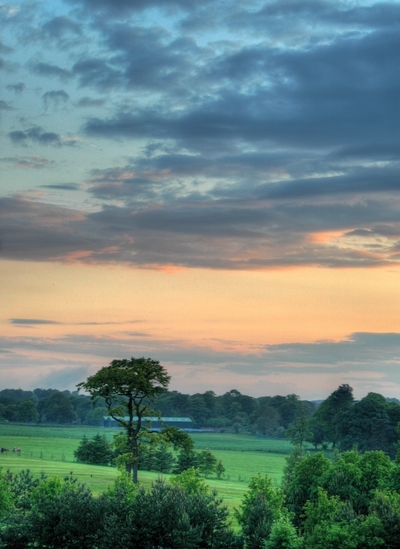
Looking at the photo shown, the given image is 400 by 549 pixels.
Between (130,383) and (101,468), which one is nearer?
(130,383)

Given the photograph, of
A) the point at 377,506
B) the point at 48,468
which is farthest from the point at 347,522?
the point at 48,468

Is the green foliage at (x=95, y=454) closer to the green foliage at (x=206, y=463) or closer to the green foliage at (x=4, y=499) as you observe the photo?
the green foliage at (x=206, y=463)

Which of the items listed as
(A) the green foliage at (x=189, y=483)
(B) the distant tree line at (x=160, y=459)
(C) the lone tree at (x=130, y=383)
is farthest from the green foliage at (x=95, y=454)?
(A) the green foliage at (x=189, y=483)

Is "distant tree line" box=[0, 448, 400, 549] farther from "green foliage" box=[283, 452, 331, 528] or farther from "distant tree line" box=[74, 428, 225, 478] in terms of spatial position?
"distant tree line" box=[74, 428, 225, 478]

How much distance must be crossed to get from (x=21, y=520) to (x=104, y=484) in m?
35.0

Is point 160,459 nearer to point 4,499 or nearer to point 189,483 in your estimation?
point 189,483

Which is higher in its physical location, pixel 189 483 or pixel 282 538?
pixel 189 483

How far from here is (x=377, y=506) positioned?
7181cm

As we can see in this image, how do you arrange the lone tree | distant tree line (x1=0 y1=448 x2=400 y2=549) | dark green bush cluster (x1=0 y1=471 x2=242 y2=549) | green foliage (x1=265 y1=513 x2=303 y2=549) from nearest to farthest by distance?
distant tree line (x1=0 y1=448 x2=400 y2=549)
green foliage (x1=265 y1=513 x2=303 y2=549)
dark green bush cluster (x1=0 y1=471 x2=242 y2=549)
the lone tree

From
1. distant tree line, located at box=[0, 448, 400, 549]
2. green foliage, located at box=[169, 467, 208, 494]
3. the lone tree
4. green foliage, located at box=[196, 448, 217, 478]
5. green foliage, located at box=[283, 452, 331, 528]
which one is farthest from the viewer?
green foliage, located at box=[196, 448, 217, 478]

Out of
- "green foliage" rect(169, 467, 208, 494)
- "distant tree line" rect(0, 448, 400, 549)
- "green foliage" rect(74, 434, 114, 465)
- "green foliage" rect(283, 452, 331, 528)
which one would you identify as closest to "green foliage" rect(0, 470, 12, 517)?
"distant tree line" rect(0, 448, 400, 549)

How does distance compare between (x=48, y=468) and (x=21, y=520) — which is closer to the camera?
(x=21, y=520)

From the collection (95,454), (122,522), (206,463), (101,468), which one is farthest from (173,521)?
(95,454)

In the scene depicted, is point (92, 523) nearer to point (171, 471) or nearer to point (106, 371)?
point (106, 371)
